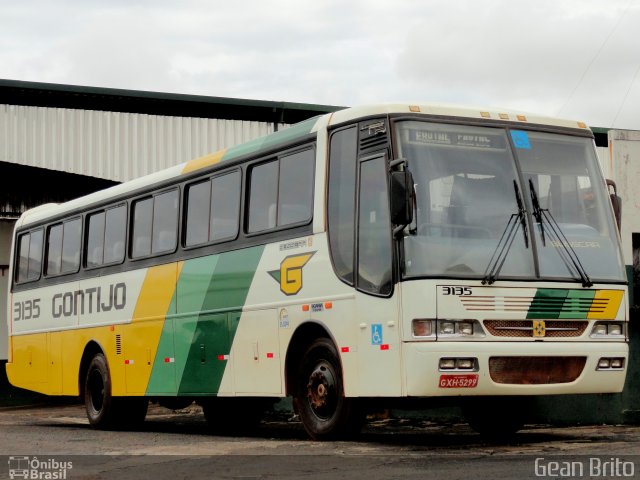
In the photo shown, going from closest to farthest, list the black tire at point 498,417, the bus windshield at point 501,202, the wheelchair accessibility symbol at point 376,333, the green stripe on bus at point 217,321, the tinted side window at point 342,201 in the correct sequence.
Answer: the bus windshield at point 501,202 < the wheelchair accessibility symbol at point 376,333 < the tinted side window at point 342,201 < the black tire at point 498,417 < the green stripe on bus at point 217,321

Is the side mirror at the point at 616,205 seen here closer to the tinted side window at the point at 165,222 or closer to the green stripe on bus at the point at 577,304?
the green stripe on bus at the point at 577,304

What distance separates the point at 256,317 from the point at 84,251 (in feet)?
18.3

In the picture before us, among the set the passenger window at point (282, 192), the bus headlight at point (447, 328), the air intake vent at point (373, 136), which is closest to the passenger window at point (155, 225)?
the passenger window at point (282, 192)

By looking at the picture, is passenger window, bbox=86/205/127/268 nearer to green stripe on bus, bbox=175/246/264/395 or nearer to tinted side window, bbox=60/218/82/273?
tinted side window, bbox=60/218/82/273

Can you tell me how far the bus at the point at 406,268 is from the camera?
11195 millimetres

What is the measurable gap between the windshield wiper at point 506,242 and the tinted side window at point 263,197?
2760 mm

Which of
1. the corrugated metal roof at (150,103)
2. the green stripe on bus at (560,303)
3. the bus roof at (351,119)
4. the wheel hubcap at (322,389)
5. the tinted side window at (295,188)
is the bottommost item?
the wheel hubcap at (322,389)

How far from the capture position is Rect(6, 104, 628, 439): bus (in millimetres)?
11195

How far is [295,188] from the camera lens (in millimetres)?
13016

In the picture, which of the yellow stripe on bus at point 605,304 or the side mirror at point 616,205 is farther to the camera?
the side mirror at point 616,205

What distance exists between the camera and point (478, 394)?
36.6ft

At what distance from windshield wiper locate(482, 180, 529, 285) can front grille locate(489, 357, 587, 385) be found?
0.72 metres

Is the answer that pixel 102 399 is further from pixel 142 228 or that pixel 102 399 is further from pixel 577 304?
pixel 577 304

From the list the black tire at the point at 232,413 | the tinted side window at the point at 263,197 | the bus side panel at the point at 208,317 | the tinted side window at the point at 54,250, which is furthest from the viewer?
the tinted side window at the point at 54,250
